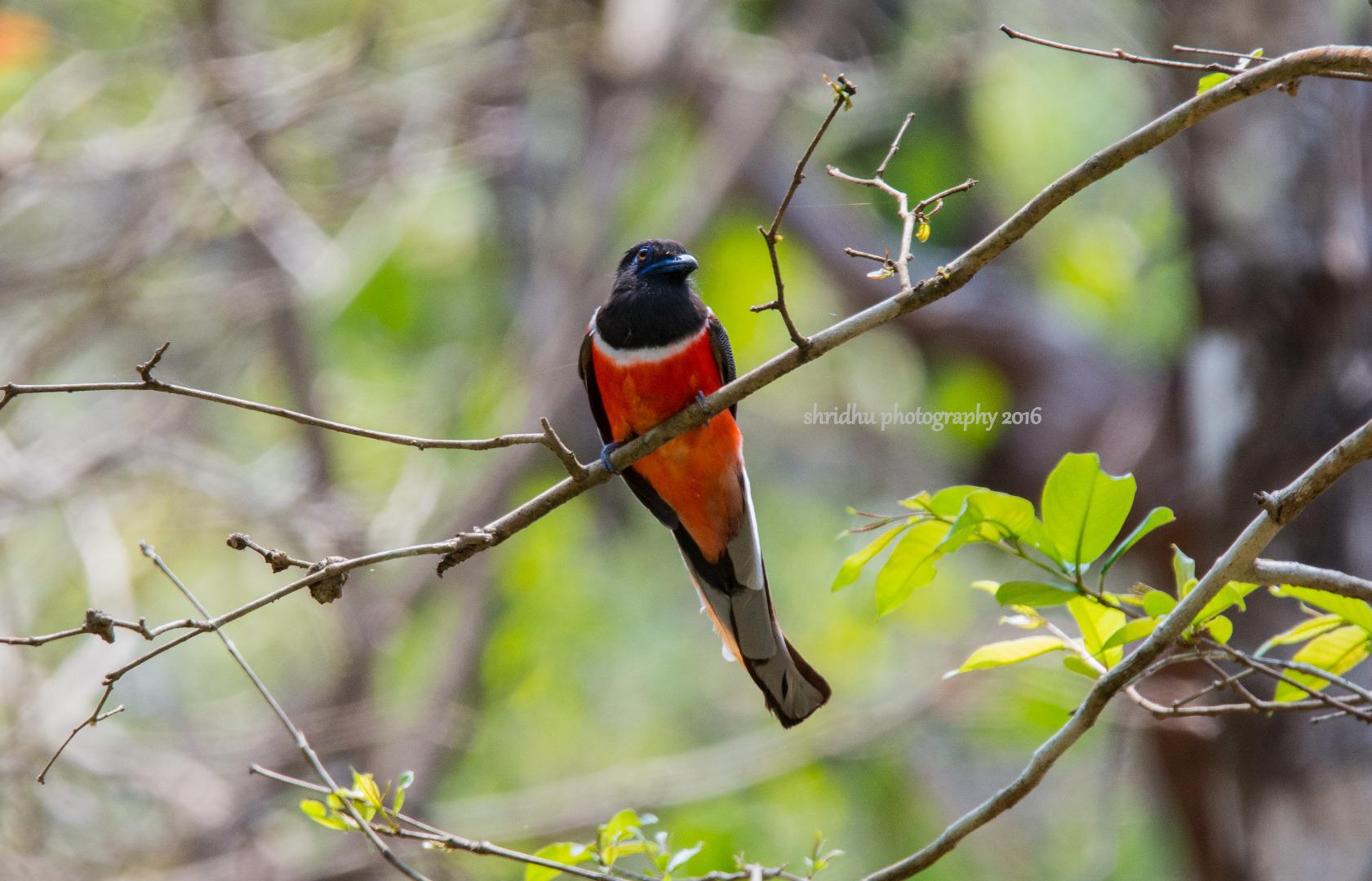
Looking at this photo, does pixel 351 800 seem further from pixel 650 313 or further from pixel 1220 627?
pixel 650 313

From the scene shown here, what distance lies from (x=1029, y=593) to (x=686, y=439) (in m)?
1.89

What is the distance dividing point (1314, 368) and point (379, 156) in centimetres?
611

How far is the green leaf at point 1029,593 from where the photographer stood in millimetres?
2131

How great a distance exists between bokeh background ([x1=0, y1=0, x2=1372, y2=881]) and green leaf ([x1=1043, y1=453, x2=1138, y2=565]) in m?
3.45

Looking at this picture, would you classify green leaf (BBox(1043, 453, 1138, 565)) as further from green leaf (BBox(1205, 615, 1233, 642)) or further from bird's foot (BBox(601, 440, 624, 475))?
bird's foot (BBox(601, 440, 624, 475))

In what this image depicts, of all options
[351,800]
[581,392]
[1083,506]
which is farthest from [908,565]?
[581,392]

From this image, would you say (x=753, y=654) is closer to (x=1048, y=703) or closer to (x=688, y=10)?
(x=1048, y=703)

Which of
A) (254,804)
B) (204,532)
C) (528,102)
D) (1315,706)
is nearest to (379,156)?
(528,102)

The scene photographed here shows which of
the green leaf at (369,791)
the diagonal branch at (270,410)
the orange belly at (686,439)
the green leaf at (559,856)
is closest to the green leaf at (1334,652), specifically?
the green leaf at (559,856)

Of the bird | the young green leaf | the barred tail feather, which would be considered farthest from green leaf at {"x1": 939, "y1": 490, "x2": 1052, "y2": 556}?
the bird

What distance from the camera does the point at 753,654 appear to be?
358 cm

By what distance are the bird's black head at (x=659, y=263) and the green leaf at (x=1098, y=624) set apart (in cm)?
210

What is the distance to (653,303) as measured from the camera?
3.99 metres

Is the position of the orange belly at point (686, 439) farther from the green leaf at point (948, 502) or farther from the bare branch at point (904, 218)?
the green leaf at point (948, 502)
